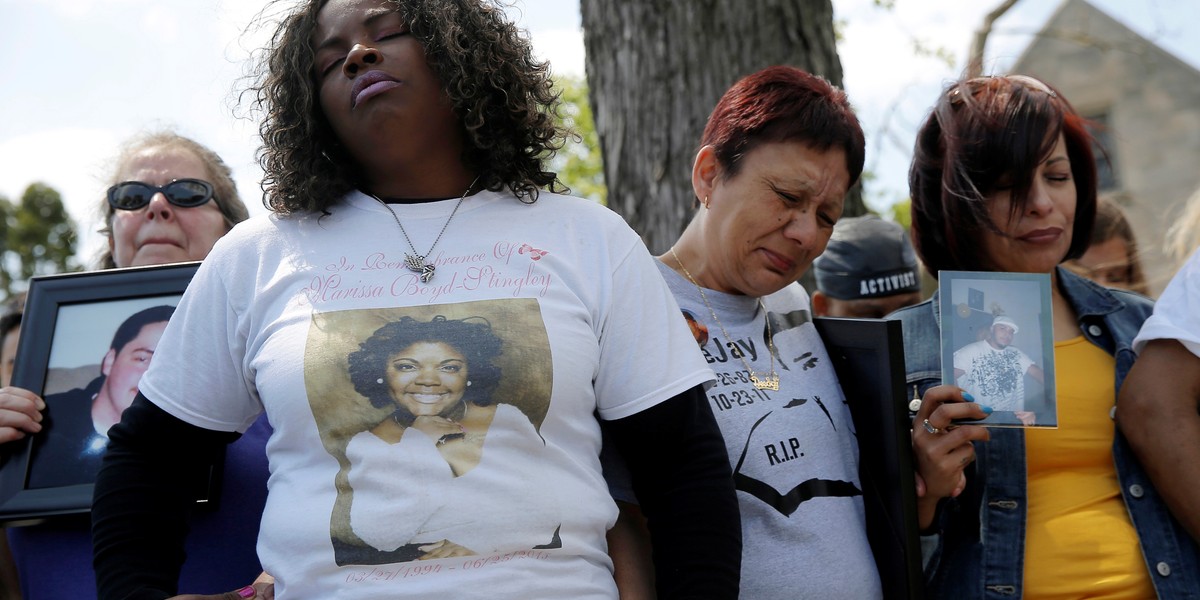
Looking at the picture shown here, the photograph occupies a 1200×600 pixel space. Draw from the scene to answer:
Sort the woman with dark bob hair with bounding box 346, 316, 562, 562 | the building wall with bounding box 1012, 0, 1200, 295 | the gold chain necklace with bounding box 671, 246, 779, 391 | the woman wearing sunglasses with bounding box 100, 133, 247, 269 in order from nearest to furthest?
the woman with dark bob hair with bounding box 346, 316, 562, 562 → the gold chain necklace with bounding box 671, 246, 779, 391 → the woman wearing sunglasses with bounding box 100, 133, 247, 269 → the building wall with bounding box 1012, 0, 1200, 295

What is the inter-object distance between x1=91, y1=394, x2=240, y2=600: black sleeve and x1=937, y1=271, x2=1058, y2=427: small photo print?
1659mm

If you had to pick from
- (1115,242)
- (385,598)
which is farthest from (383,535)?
(1115,242)

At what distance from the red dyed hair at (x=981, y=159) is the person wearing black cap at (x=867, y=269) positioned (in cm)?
81

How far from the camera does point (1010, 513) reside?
8.48 feet

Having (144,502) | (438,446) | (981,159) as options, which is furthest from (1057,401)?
(144,502)

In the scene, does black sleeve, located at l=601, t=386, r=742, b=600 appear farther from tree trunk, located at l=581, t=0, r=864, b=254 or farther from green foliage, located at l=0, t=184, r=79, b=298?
green foliage, located at l=0, t=184, r=79, b=298

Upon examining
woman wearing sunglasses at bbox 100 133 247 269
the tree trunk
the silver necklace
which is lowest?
the silver necklace

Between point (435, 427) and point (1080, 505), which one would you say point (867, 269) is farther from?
point (435, 427)

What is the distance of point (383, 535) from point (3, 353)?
2263 mm

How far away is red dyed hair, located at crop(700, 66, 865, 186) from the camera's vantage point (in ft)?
8.43

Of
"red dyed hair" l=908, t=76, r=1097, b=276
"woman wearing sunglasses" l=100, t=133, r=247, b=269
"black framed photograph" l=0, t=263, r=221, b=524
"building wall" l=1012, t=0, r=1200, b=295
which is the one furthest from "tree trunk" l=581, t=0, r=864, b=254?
"building wall" l=1012, t=0, r=1200, b=295

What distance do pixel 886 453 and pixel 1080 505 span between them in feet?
1.79

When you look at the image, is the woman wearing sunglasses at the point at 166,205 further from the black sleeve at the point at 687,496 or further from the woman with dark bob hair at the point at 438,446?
the black sleeve at the point at 687,496

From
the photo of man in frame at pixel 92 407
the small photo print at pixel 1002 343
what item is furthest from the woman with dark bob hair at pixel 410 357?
the small photo print at pixel 1002 343
